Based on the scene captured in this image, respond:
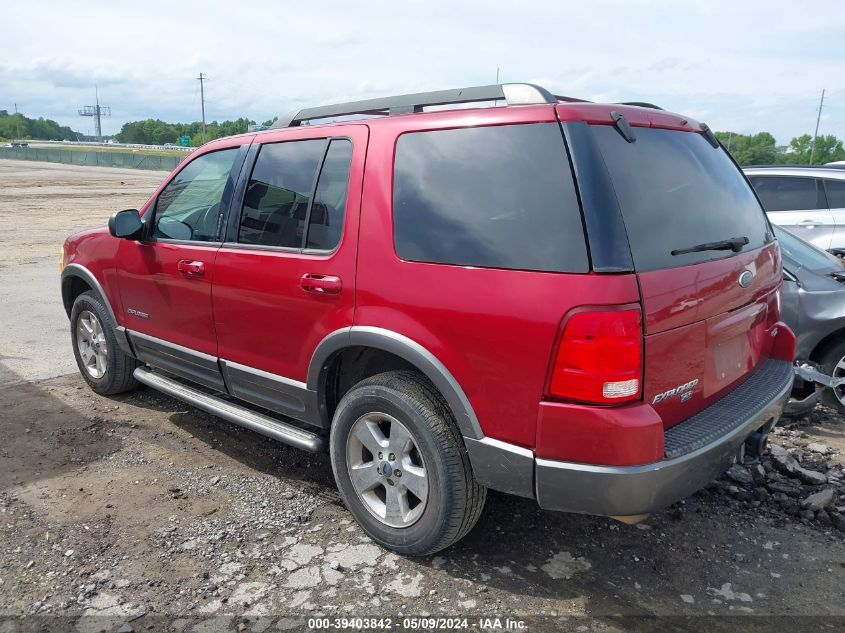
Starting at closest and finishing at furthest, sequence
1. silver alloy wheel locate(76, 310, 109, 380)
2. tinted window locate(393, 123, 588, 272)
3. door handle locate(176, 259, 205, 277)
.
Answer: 1. tinted window locate(393, 123, 588, 272)
2. door handle locate(176, 259, 205, 277)
3. silver alloy wheel locate(76, 310, 109, 380)

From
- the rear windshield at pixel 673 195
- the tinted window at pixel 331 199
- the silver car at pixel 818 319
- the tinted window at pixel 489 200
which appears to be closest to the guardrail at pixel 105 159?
the silver car at pixel 818 319

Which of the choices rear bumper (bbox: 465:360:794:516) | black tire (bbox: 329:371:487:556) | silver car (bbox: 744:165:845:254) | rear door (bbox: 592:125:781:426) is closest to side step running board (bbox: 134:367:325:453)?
black tire (bbox: 329:371:487:556)

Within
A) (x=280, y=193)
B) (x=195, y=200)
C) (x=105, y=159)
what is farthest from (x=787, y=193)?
(x=105, y=159)

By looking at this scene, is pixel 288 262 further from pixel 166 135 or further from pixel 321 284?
pixel 166 135

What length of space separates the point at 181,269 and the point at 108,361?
1.45m

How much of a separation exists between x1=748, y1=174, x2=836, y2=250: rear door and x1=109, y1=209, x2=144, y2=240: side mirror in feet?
23.9

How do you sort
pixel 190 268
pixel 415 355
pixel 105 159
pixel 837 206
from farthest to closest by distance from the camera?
pixel 105 159 < pixel 837 206 < pixel 190 268 < pixel 415 355

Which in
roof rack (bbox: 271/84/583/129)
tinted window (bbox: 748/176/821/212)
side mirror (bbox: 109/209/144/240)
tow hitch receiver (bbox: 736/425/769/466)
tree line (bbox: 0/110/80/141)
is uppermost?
tree line (bbox: 0/110/80/141)

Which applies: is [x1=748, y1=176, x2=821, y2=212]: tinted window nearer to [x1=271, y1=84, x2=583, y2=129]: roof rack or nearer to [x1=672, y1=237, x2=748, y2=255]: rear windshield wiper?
[x1=672, y1=237, x2=748, y2=255]: rear windshield wiper

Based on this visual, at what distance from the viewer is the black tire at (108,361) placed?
4.95 meters

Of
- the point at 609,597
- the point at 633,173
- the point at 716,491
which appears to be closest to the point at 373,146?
the point at 633,173

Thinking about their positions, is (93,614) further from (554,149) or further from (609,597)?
(554,149)

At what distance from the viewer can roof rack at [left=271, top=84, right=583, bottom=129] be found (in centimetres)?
281

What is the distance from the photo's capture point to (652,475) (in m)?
2.47
